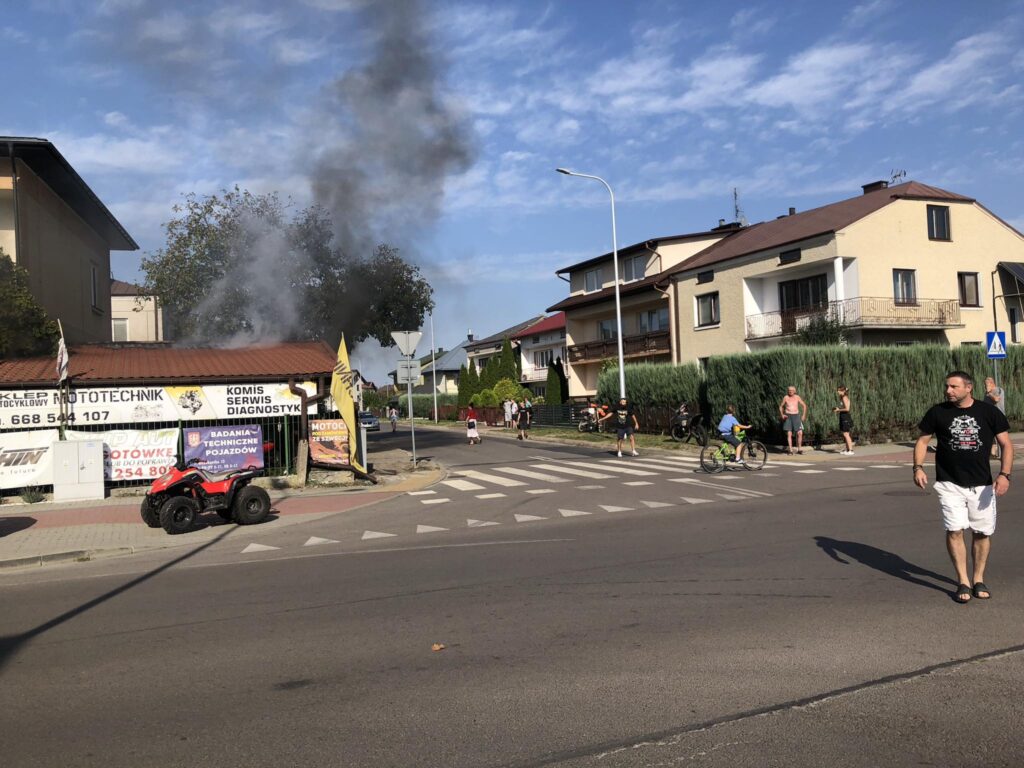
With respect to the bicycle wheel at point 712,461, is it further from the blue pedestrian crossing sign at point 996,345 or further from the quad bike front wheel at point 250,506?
the quad bike front wheel at point 250,506

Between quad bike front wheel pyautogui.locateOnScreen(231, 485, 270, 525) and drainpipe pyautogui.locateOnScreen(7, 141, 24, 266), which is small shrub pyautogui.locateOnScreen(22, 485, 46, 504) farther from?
drainpipe pyautogui.locateOnScreen(7, 141, 24, 266)

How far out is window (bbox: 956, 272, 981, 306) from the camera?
3170 cm

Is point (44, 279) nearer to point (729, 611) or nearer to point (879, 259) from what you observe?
point (729, 611)

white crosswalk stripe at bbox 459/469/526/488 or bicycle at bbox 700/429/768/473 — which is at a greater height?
bicycle at bbox 700/429/768/473

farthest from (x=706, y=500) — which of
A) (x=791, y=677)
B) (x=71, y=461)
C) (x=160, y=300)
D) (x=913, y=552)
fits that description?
(x=160, y=300)

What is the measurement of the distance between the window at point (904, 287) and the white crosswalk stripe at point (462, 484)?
808 inches

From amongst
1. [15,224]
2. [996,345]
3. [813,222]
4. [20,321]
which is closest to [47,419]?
[20,321]

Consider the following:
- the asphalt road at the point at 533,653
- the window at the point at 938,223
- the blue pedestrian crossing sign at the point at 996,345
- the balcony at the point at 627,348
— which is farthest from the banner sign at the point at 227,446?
the window at the point at 938,223

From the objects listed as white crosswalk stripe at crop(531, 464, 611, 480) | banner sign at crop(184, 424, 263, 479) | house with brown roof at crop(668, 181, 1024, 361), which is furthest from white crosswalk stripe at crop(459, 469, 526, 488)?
house with brown roof at crop(668, 181, 1024, 361)

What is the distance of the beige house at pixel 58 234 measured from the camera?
21250 millimetres

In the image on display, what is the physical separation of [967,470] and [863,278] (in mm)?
25492

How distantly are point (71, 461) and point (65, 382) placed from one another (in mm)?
1675

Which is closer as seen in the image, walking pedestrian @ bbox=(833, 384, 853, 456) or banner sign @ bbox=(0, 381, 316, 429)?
banner sign @ bbox=(0, 381, 316, 429)

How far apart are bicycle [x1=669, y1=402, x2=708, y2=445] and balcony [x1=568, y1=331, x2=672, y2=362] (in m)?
12.1
